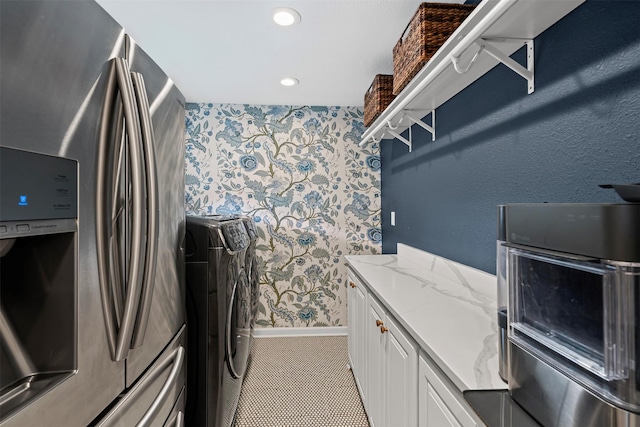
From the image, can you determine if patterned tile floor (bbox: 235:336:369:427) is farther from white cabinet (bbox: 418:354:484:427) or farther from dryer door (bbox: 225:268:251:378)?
white cabinet (bbox: 418:354:484:427)

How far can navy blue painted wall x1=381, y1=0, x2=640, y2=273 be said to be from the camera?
91 centimetres

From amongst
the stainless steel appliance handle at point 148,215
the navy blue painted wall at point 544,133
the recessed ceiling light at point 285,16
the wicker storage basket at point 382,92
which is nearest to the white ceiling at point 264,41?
the recessed ceiling light at point 285,16

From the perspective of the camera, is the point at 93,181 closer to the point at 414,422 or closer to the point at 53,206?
the point at 53,206

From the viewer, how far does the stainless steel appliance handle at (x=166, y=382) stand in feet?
3.20

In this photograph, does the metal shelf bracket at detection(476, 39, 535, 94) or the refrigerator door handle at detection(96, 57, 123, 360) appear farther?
the metal shelf bracket at detection(476, 39, 535, 94)

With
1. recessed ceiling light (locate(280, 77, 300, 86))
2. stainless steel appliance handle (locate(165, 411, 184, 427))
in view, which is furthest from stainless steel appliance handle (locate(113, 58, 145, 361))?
recessed ceiling light (locate(280, 77, 300, 86))

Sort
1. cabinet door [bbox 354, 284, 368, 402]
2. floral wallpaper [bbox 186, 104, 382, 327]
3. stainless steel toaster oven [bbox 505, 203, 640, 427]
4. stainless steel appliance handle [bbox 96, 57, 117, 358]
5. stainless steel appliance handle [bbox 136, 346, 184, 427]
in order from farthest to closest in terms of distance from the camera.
Result: floral wallpaper [bbox 186, 104, 382, 327] < cabinet door [bbox 354, 284, 368, 402] < stainless steel appliance handle [bbox 136, 346, 184, 427] < stainless steel appliance handle [bbox 96, 57, 117, 358] < stainless steel toaster oven [bbox 505, 203, 640, 427]

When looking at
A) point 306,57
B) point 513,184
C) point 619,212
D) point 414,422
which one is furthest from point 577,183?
point 306,57

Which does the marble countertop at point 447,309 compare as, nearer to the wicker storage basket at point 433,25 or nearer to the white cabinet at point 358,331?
the white cabinet at point 358,331

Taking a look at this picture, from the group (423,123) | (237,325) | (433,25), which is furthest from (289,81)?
(237,325)

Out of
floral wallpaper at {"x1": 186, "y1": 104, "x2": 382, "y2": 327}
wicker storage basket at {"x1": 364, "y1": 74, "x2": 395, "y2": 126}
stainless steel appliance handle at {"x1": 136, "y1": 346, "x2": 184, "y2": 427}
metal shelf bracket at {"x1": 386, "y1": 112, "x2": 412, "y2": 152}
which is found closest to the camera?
Answer: stainless steel appliance handle at {"x1": 136, "y1": 346, "x2": 184, "y2": 427}

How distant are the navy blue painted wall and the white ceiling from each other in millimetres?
675

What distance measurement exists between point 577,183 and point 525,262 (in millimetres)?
576

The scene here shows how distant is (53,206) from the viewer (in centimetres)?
60
